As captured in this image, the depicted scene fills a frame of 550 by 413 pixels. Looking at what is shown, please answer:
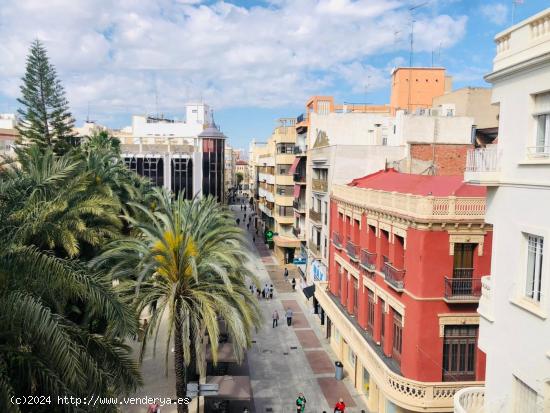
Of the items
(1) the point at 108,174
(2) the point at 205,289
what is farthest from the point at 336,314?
(1) the point at 108,174

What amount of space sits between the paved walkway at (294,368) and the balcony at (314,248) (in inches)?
161

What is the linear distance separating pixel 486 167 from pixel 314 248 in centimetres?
2669

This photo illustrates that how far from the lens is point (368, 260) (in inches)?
819

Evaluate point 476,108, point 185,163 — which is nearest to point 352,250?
point 476,108

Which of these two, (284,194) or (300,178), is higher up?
(300,178)

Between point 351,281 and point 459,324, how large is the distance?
25.6 ft

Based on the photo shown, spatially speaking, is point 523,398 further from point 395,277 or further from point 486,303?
point 395,277

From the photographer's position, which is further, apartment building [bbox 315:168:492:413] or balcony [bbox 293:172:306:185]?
balcony [bbox 293:172:306:185]

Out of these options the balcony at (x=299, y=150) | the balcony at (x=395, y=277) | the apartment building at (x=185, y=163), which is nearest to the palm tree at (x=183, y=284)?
the balcony at (x=395, y=277)

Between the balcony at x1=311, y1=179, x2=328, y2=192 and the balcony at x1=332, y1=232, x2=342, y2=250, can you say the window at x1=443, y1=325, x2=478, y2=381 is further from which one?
the balcony at x1=311, y1=179, x2=328, y2=192

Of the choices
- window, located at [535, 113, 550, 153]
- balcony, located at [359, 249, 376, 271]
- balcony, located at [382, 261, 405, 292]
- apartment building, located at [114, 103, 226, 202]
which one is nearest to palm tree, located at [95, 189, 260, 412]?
balcony, located at [382, 261, 405, 292]

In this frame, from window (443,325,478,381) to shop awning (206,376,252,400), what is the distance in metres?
7.57

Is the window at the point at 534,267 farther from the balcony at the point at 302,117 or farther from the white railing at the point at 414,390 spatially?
the balcony at the point at 302,117

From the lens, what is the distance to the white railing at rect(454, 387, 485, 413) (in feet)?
37.6
